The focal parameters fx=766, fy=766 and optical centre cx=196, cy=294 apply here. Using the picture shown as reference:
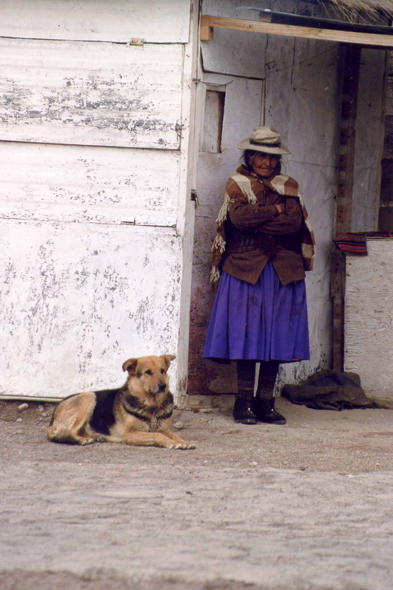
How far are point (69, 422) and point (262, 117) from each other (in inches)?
119

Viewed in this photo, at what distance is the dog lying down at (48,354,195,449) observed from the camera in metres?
4.52

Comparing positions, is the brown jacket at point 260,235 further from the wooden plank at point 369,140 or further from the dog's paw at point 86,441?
the wooden plank at point 369,140

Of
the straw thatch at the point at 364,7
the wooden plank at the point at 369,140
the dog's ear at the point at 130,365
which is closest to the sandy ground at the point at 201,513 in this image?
the dog's ear at the point at 130,365

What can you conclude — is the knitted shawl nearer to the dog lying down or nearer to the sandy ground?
the dog lying down

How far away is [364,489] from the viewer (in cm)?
354

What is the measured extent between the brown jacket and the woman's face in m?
0.09

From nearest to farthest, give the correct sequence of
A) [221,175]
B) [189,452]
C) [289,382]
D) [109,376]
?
[189,452]
[109,376]
[221,175]
[289,382]

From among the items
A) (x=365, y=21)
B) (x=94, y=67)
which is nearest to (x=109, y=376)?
(x=94, y=67)

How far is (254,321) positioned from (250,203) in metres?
0.82

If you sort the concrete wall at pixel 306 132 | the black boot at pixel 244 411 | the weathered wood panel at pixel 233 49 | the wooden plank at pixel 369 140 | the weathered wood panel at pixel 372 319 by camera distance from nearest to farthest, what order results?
the black boot at pixel 244 411 < the weathered wood panel at pixel 233 49 < the concrete wall at pixel 306 132 < the weathered wood panel at pixel 372 319 < the wooden plank at pixel 369 140

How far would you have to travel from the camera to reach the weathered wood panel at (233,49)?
5789 mm

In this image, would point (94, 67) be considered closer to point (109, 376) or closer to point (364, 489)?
point (109, 376)

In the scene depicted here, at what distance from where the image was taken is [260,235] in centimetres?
539

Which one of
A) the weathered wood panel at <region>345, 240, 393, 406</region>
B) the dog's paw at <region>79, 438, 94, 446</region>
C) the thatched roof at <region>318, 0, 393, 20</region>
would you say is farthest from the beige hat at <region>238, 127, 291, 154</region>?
the dog's paw at <region>79, 438, 94, 446</region>
